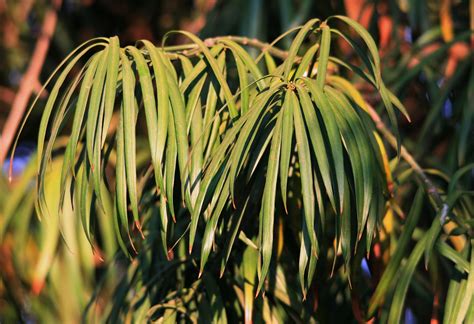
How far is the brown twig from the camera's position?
4.57 ft

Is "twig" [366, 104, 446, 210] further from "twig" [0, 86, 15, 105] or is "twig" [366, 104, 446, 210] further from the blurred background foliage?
"twig" [0, 86, 15, 105]

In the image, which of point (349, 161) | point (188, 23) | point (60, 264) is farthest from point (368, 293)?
point (188, 23)

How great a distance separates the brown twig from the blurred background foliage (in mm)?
16

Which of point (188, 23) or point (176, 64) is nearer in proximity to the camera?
point (176, 64)

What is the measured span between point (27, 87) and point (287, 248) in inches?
28.4

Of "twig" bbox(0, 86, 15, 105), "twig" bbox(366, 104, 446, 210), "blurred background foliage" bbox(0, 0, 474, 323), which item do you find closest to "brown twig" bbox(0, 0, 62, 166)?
"blurred background foliage" bbox(0, 0, 474, 323)

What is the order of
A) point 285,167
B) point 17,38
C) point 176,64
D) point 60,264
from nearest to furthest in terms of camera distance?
point 285,167, point 176,64, point 60,264, point 17,38

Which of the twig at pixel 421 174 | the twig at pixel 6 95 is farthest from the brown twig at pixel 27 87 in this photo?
the twig at pixel 421 174

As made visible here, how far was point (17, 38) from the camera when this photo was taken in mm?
2006

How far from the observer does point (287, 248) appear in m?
0.98

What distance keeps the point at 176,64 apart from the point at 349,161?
0.89ft

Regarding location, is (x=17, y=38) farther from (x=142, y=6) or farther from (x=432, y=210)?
(x=432, y=210)

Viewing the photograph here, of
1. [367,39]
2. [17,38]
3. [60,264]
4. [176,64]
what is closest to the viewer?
[367,39]

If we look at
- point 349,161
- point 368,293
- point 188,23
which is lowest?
point 368,293
